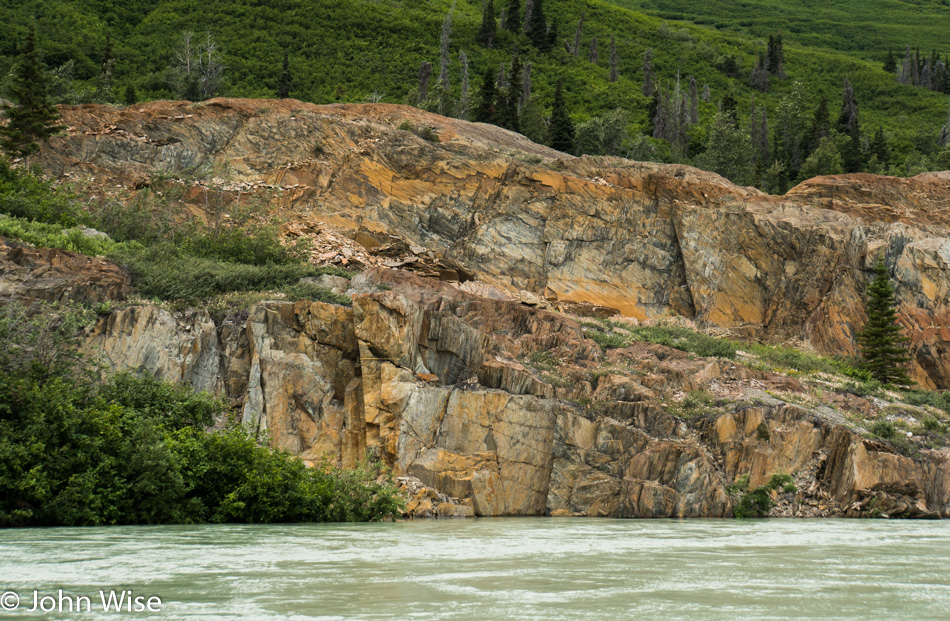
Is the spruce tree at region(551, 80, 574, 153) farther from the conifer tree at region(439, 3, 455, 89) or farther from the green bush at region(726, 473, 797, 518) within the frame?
the green bush at region(726, 473, 797, 518)

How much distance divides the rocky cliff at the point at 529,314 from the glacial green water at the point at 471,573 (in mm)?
7864

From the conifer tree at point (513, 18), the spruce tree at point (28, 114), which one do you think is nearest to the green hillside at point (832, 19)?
the conifer tree at point (513, 18)

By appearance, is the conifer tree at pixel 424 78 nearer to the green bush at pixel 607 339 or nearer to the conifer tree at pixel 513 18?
the conifer tree at pixel 513 18

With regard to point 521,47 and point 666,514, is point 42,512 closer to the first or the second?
point 666,514

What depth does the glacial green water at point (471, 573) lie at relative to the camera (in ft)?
27.9

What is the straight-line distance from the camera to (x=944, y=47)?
5285 inches

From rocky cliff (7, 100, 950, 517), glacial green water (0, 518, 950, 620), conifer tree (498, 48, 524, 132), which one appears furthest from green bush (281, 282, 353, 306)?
conifer tree (498, 48, 524, 132)

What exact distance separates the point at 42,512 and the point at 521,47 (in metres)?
86.9

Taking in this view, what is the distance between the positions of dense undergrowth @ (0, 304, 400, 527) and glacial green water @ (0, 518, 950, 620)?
0.82 m

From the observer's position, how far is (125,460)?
15938 mm

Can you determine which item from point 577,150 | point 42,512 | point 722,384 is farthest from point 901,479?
point 577,150

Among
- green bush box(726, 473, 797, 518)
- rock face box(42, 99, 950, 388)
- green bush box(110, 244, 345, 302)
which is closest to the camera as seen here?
green bush box(726, 473, 797, 518)

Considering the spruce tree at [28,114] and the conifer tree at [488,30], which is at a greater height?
the conifer tree at [488,30]

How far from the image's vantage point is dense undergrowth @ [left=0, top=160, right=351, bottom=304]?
96.2 ft
